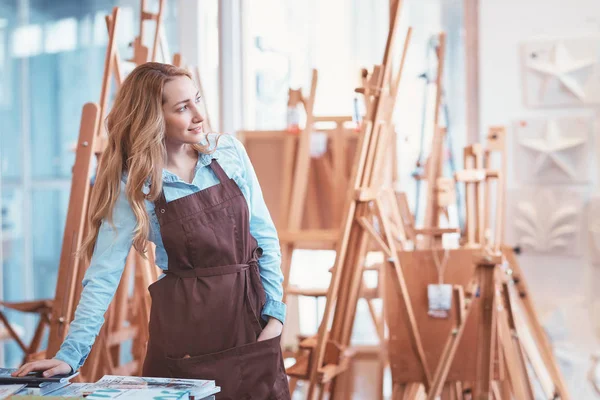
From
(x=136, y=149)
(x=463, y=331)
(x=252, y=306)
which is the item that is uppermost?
(x=136, y=149)

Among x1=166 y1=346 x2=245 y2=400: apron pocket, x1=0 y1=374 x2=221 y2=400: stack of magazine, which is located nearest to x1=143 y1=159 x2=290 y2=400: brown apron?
x1=166 y1=346 x2=245 y2=400: apron pocket

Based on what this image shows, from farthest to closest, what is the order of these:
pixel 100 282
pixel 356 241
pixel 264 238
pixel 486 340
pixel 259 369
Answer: pixel 356 241 < pixel 486 340 < pixel 264 238 < pixel 259 369 < pixel 100 282

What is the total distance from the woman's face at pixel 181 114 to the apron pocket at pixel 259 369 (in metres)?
0.57

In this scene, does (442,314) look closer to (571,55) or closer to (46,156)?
(571,55)

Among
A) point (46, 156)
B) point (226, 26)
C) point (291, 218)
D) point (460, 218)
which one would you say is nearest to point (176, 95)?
point (291, 218)

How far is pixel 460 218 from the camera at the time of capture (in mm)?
4016

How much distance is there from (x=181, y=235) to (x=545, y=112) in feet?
9.31

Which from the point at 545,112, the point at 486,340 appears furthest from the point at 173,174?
the point at 545,112

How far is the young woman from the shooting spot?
1.92 m

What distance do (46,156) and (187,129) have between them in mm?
4044

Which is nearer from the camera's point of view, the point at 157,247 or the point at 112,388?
the point at 112,388

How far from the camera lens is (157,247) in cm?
204

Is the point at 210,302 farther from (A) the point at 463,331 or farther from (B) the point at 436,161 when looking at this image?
(B) the point at 436,161

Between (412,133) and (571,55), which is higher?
(571,55)
